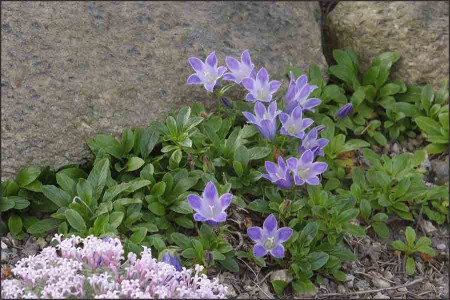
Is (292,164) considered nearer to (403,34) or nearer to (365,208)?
(365,208)

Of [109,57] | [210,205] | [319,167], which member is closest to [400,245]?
[319,167]

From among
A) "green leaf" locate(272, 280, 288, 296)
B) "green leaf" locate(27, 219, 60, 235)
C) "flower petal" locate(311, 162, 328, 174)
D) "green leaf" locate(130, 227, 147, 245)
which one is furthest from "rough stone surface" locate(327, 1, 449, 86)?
"green leaf" locate(27, 219, 60, 235)

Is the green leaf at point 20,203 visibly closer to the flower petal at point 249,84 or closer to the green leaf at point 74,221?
the green leaf at point 74,221

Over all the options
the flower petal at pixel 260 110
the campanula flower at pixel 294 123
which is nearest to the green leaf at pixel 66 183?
the flower petal at pixel 260 110

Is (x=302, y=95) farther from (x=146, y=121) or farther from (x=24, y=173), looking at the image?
(x=24, y=173)

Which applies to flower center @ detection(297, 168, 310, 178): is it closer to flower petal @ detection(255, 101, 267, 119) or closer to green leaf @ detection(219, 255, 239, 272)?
flower petal @ detection(255, 101, 267, 119)

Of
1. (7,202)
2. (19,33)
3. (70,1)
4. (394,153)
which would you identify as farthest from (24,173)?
(394,153)
